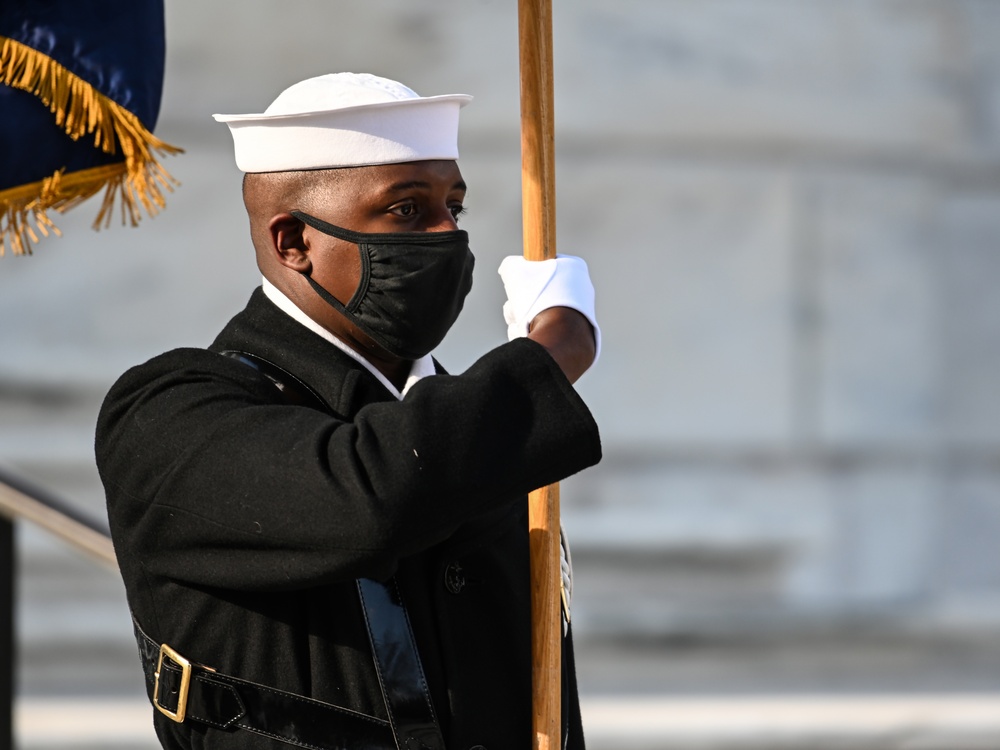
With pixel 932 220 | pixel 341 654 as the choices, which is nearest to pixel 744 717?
pixel 932 220

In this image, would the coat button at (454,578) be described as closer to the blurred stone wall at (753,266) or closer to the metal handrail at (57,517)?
the metal handrail at (57,517)

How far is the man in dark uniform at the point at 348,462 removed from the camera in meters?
1.22

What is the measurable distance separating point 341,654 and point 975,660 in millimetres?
3399

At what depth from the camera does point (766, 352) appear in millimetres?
4312

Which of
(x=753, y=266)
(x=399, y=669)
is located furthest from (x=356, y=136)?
(x=753, y=266)

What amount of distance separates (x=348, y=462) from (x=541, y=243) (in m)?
0.40

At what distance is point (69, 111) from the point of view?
1.96 metres

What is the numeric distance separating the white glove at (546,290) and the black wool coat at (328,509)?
0.14 meters

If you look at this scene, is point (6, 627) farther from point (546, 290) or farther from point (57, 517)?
point (546, 290)

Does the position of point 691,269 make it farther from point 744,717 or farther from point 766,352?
point 744,717

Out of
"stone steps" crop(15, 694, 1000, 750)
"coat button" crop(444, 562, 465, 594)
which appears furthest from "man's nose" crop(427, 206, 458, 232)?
"stone steps" crop(15, 694, 1000, 750)

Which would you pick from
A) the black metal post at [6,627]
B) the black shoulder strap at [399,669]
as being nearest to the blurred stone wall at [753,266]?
the black metal post at [6,627]

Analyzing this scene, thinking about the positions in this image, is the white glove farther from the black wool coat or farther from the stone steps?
the stone steps

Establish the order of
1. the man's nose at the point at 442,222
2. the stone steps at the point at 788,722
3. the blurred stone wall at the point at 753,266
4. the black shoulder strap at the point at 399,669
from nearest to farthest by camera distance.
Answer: the black shoulder strap at the point at 399,669 → the man's nose at the point at 442,222 → the stone steps at the point at 788,722 → the blurred stone wall at the point at 753,266
